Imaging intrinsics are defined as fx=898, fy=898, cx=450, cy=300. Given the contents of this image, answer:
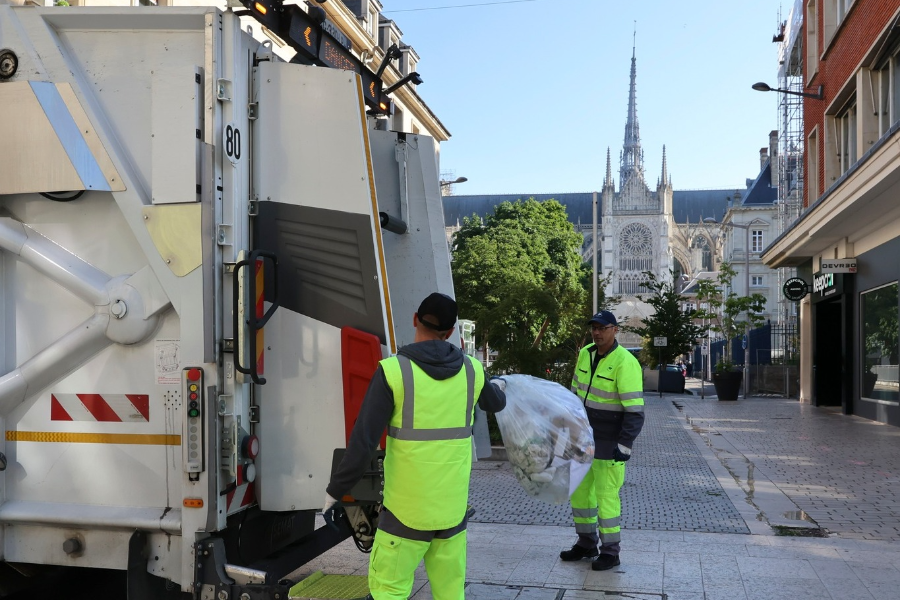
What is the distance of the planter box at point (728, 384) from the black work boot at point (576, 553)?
68.8 ft

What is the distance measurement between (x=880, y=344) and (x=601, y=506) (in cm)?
1335

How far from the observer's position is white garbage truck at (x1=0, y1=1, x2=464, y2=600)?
3701mm

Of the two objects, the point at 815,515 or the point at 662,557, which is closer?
the point at 662,557

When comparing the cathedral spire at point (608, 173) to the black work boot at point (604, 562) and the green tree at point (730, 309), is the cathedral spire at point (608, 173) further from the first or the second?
the black work boot at point (604, 562)

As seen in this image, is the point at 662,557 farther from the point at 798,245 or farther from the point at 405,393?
the point at 798,245

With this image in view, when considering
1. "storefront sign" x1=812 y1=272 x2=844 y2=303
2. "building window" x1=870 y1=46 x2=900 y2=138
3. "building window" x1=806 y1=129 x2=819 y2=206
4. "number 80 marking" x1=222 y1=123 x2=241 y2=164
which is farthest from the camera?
"building window" x1=806 y1=129 x2=819 y2=206

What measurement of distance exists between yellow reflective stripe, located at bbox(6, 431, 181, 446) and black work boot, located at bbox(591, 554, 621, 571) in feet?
9.93

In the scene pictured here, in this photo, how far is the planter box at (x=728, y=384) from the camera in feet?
84.6

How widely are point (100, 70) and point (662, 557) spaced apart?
459 centimetres

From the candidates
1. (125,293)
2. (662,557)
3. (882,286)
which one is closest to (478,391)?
(125,293)

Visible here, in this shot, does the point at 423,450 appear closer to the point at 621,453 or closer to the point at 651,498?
the point at 621,453

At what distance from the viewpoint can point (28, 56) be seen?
3.83 metres

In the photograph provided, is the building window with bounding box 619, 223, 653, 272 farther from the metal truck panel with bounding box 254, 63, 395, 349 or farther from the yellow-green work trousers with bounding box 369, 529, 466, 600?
the yellow-green work trousers with bounding box 369, 529, 466, 600

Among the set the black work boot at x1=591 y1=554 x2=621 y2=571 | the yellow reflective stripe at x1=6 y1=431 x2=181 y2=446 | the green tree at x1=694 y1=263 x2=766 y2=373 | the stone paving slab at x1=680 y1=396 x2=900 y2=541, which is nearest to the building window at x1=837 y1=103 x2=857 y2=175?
the stone paving slab at x1=680 y1=396 x2=900 y2=541
